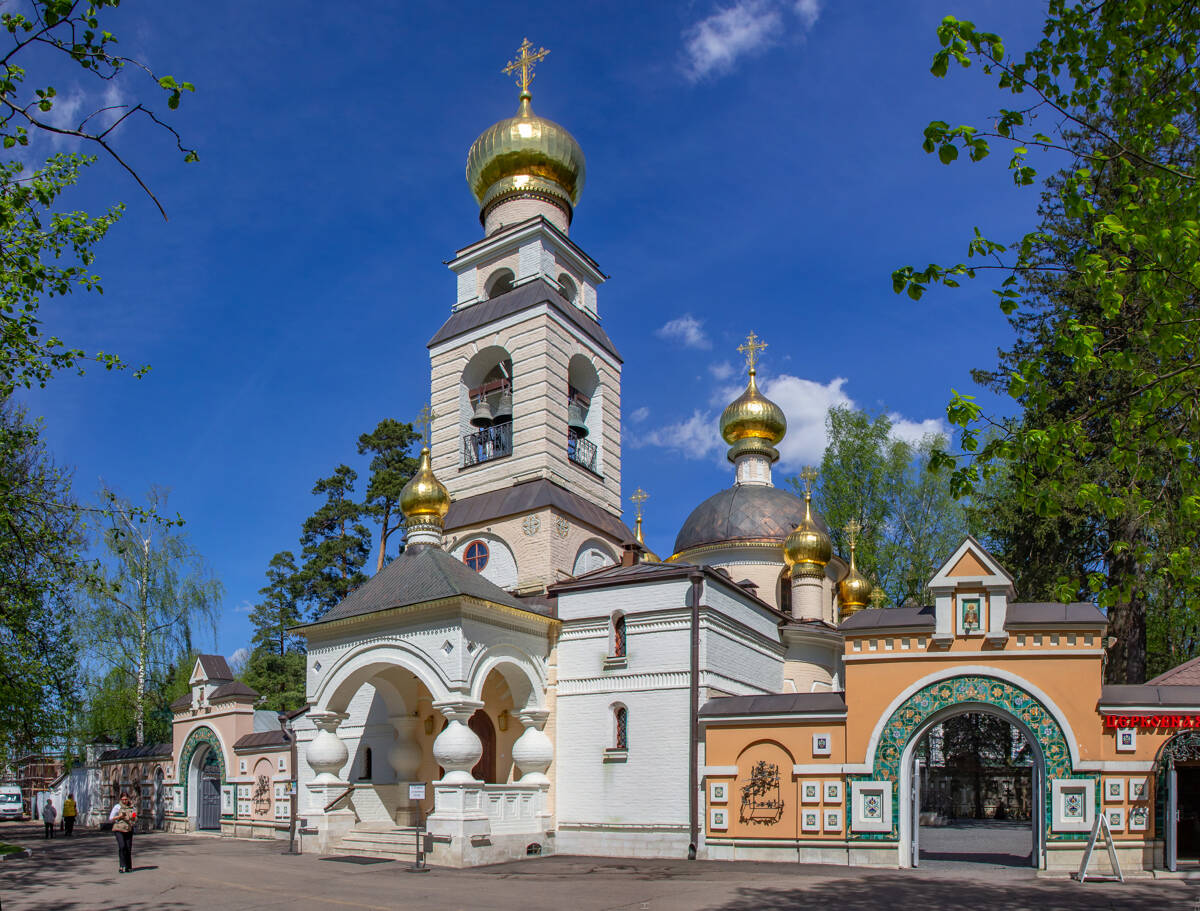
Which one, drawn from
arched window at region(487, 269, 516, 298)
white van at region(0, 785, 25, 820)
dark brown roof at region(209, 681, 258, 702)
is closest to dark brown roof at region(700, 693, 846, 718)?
arched window at region(487, 269, 516, 298)

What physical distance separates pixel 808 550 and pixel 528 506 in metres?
7.30

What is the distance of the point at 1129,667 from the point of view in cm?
1898

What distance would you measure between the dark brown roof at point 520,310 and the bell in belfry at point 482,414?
1591 millimetres

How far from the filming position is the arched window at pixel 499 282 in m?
23.0

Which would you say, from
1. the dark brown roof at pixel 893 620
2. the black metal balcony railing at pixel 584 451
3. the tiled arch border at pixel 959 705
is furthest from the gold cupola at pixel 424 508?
the tiled arch border at pixel 959 705

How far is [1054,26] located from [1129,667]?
14.7m

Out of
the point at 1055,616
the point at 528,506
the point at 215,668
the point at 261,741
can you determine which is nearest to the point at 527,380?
the point at 528,506

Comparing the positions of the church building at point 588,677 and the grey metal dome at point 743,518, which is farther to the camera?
the grey metal dome at point 743,518

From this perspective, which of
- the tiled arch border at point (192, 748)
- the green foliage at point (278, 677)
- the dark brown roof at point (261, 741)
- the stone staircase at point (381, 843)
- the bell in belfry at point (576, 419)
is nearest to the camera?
the stone staircase at point (381, 843)

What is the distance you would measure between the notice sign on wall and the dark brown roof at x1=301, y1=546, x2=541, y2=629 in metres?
8.61

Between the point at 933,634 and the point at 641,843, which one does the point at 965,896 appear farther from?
the point at 641,843

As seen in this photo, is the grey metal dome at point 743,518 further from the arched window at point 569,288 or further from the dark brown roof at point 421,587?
the dark brown roof at point 421,587

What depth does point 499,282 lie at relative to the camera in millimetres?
23281

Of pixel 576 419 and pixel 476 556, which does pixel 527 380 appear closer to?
pixel 576 419
